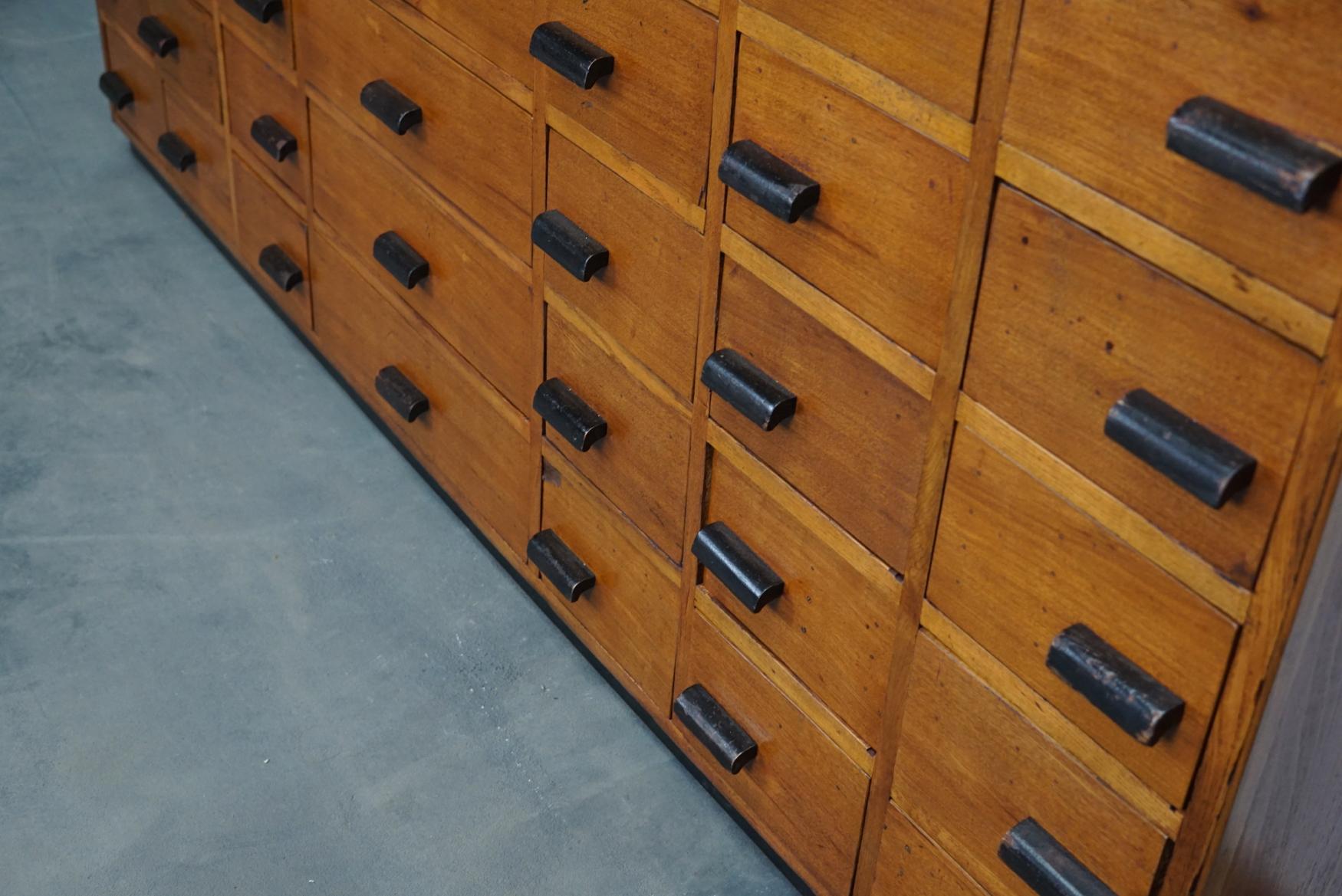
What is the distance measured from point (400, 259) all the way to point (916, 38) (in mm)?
1090

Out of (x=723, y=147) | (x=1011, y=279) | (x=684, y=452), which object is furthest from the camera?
(x=684, y=452)

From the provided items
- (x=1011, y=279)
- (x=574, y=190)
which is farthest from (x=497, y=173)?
(x=1011, y=279)

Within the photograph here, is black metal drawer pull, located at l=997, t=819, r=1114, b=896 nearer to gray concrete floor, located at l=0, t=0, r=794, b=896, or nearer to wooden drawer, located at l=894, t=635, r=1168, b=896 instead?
wooden drawer, located at l=894, t=635, r=1168, b=896

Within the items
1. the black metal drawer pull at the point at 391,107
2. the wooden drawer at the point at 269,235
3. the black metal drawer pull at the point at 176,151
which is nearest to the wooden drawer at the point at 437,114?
the black metal drawer pull at the point at 391,107

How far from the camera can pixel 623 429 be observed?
189cm

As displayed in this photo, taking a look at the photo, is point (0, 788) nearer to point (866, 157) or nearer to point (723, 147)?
point (723, 147)

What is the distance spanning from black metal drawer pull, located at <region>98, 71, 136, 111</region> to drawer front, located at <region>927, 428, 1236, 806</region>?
7.19ft

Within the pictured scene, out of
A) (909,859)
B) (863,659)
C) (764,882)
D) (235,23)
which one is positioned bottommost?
(764,882)

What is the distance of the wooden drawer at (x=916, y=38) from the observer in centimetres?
123

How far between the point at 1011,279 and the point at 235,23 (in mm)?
1673

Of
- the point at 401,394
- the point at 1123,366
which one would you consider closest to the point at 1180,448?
the point at 1123,366

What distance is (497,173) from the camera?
195cm

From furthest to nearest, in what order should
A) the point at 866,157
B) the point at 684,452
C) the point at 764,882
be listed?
the point at 764,882 < the point at 684,452 < the point at 866,157

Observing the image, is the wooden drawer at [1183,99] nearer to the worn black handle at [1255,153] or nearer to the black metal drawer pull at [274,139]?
the worn black handle at [1255,153]
